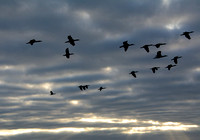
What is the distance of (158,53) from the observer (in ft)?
303

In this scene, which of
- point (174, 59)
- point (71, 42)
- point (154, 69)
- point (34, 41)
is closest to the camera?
point (71, 42)

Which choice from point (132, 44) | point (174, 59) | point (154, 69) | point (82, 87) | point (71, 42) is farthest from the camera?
point (82, 87)

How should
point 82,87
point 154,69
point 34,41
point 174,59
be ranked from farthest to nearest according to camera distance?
point 82,87
point 154,69
point 174,59
point 34,41

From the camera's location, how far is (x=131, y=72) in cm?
10106

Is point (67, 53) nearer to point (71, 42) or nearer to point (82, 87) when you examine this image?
point (71, 42)

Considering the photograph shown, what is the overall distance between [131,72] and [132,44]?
14321 millimetres

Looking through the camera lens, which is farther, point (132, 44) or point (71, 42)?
point (132, 44)

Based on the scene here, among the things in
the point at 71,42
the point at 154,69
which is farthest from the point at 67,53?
the point at 154,69

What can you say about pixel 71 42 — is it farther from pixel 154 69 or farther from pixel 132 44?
pixel 154 69

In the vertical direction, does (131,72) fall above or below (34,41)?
below

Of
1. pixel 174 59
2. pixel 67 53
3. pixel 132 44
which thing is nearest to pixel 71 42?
pixel 67 53

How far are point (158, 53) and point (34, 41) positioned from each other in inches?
1385

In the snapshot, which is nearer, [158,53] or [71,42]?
[71,42]

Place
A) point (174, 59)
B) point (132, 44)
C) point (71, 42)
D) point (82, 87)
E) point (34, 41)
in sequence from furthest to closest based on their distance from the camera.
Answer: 1. point (82, 87)
2. point (174, 59)
3. point (132, 44)
4. point (34, 41)
5. point (71, 42)
